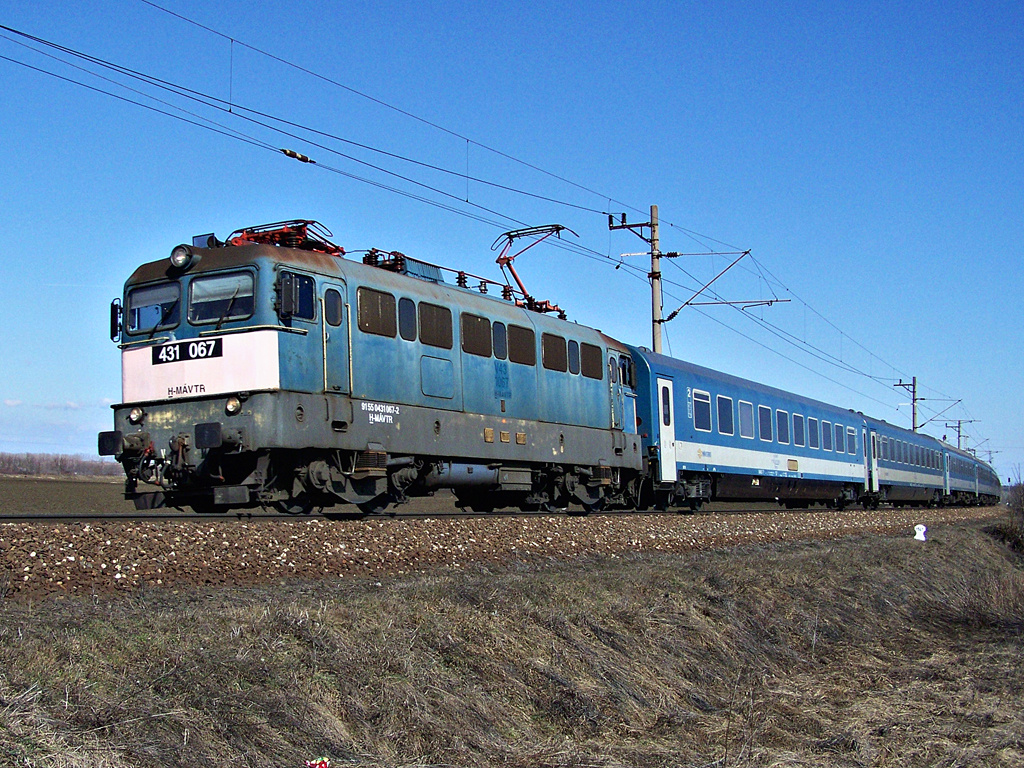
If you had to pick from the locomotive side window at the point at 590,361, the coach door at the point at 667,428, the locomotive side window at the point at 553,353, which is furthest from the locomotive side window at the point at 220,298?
the coach door at the point at 667,428

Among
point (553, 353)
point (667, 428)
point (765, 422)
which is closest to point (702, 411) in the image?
point (667, 428)

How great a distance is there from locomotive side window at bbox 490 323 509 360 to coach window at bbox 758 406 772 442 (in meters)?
12.7

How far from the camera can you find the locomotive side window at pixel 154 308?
13352 mm

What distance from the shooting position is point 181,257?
1331cm

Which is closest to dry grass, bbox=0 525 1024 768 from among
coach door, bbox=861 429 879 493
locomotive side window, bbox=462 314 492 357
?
locomotive side window, bbox=462 314 492 357

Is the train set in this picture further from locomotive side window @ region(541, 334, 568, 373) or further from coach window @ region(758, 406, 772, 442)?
coach window @ region(758, 406, 772, 442)

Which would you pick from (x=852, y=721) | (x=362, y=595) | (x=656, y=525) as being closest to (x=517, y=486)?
(x=656, y=525)

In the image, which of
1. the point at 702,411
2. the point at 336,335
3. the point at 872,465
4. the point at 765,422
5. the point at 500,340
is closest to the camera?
the point at 336,335

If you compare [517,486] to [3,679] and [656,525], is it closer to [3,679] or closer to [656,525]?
[656,525]

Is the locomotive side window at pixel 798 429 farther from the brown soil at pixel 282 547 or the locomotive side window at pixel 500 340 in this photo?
the locomotive side window at pixel 500 340

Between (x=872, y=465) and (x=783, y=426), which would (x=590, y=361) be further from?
(x=872, y=465)

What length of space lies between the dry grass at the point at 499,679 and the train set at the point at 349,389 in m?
3.68

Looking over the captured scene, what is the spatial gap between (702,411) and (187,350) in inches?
572

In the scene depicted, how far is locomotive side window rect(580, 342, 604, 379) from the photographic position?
761 inches
